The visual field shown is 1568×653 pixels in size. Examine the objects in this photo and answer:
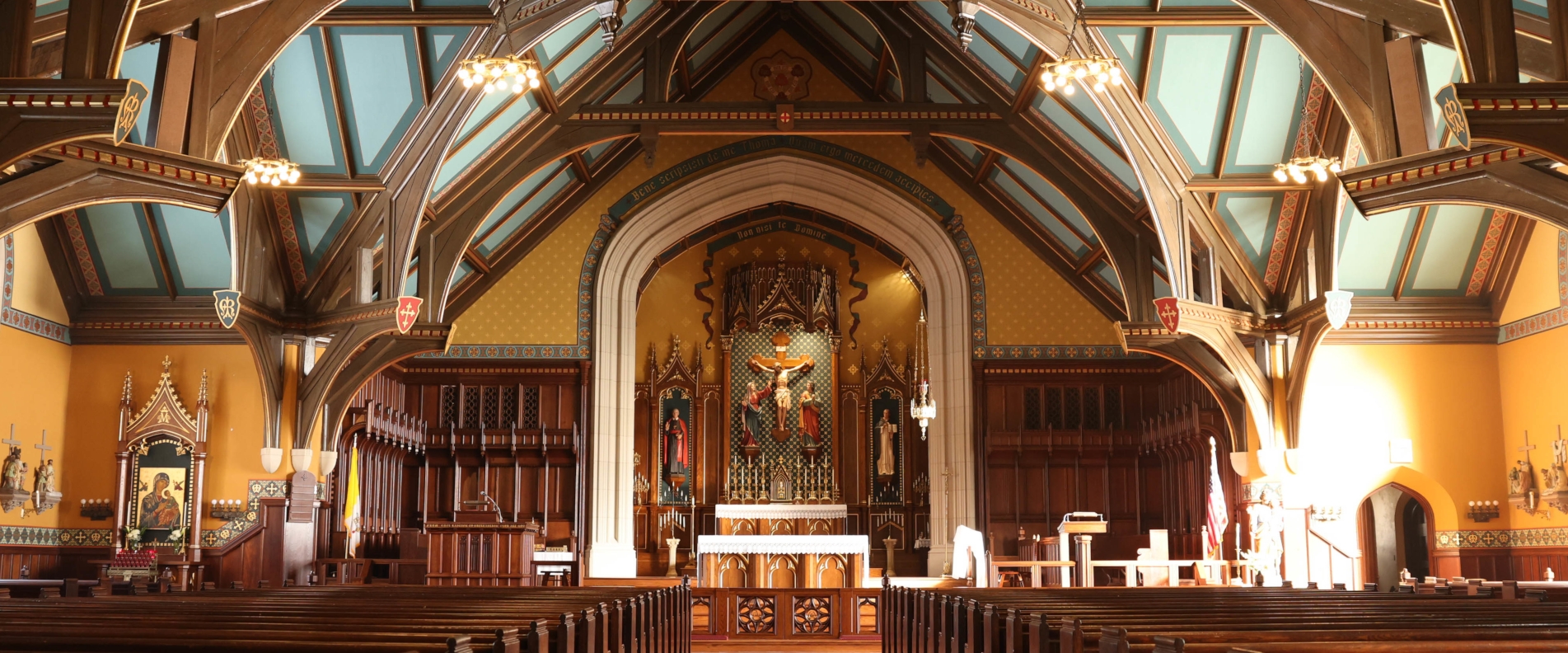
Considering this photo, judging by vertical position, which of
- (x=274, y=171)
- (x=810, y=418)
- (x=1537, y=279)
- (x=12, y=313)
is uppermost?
(x=274, y=171)

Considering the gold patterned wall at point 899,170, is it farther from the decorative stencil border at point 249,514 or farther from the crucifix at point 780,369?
the decorative stencil border at point 249,514

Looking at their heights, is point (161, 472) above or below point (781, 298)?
below

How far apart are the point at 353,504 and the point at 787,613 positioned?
6.18m

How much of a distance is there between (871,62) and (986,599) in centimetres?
1081

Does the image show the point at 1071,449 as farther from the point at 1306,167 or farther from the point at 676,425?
the point at 1306,167

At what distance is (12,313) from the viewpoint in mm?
13578

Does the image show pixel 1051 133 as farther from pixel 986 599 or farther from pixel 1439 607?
pixel 1439 607

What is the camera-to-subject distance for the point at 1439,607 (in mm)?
6344

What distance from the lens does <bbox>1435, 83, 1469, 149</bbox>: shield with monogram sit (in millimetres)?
6645

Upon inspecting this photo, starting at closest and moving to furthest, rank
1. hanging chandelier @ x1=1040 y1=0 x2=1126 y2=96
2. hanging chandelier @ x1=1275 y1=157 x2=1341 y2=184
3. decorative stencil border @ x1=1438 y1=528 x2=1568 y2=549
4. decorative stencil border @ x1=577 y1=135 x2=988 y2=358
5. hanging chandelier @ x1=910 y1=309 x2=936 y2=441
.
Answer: hanging chandelier @ x1=1040 y1=0 x2=1126 y2=96
hanging chandelier @ x1=1275 y1=157 x2=1341 y2=184
decorative stencil border @ x1=1438 y1=528 x2=1568 y2=549
decorative stencil border @ x1=577 y1=135 x2=988 y2=358
hanging chandelier @ x1=910 y1=309 x2=936 y2=441

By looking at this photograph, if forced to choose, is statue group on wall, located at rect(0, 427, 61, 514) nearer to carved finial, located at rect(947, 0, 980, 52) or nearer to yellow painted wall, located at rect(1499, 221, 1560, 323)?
carved finial, located at rect(947, 0, 980, 52)

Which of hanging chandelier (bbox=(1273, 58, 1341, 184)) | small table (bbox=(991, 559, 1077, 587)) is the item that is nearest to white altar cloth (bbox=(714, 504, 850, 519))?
small table (bbox=(991, 559, 1077, 587))

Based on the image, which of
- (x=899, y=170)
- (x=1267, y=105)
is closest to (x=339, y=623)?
(x=1267, y=105)

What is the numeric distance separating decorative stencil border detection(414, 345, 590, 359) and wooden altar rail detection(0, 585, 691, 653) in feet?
31.5
